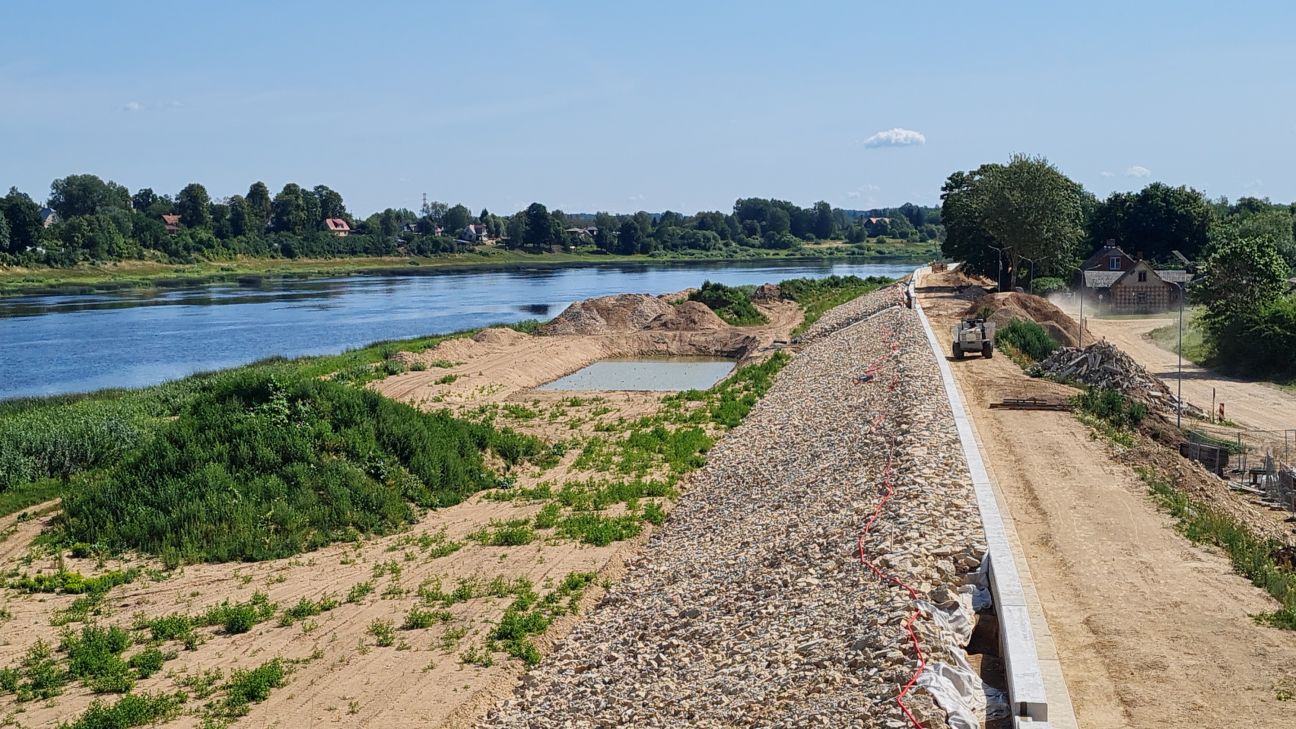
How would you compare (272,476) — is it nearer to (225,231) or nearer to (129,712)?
(129,712)

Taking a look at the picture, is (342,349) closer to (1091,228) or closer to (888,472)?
(888,472)

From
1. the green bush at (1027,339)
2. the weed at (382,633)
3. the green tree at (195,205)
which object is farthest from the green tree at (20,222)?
the weed at (382,633)

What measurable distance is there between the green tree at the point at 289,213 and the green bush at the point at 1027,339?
448 ft

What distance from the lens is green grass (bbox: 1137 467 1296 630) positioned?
36.6ft

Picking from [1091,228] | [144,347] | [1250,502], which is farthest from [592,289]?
[1250,502]

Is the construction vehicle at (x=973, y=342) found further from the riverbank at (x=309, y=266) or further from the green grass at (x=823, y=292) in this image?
the riverbank at (x=309, y=266)

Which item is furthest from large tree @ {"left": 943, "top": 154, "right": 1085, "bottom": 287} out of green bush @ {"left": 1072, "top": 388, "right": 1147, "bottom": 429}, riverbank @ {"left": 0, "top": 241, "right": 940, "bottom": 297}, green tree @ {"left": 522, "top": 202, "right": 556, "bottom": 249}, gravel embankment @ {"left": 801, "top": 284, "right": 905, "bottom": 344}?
green tree @ {"left": 522, "top": 202, "right": 556, "bottom": 249}

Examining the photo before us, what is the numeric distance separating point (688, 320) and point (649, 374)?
1316 centimetres

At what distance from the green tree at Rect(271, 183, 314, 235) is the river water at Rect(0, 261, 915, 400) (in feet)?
127

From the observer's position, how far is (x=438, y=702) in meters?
11.5

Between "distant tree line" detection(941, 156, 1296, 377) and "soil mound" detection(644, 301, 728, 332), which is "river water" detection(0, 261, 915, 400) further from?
"distant tree line" detection(941, 156, 1296, 377)

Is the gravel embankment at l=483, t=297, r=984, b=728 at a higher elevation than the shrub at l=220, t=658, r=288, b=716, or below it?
higher

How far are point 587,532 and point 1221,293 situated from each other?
133 ft

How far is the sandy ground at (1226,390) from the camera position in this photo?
105ft
